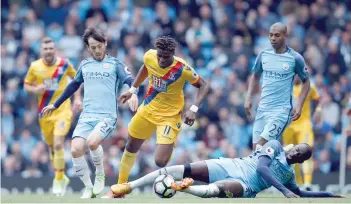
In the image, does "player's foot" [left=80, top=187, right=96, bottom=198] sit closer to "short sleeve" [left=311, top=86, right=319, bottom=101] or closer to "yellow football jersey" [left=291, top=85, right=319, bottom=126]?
"yellow football jersey" [left=291, top=85, right=319, bottom=126]

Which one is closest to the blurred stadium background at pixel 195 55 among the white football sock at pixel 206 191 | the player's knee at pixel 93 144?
the player's knee at pixel 93 144

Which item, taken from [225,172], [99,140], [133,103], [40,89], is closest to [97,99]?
[99,140]

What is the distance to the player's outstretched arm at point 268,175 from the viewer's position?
1557 centimetres

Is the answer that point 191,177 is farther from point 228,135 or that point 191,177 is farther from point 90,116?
point 228,135

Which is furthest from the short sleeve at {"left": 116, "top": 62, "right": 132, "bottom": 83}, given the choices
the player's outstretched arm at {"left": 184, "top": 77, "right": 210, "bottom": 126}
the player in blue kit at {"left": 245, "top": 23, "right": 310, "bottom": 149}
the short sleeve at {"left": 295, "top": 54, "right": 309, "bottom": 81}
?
the short sleeve at {"left": 295, "top": 54, "right": 309, "bottom": 81}

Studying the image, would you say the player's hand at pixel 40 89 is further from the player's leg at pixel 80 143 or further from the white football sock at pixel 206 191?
the white football sock at pixel 206 191

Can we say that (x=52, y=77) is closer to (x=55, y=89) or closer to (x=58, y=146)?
(x=55, y=89)

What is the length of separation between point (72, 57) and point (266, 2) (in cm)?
477

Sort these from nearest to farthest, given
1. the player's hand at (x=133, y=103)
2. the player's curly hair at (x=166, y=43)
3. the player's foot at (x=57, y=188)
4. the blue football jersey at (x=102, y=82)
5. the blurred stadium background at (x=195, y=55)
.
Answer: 1. the player's hand at (x=133, y=103)
2. the player's curly hair at (x=166, y=43)
3. the blue football jersey at (x=102, y=82)
4. the player's foot at (x=57, y=188)
5. the blurred stadium background at (x=195, y=55)

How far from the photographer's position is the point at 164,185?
15.0 m

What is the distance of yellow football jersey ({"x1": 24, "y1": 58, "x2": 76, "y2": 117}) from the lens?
20.1m

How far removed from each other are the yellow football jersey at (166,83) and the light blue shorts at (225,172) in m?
1.78

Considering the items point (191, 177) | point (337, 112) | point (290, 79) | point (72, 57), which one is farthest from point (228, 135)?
point (191, 177)

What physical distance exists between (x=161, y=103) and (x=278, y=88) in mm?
1764
